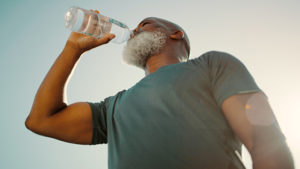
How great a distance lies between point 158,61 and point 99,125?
0.87 meters

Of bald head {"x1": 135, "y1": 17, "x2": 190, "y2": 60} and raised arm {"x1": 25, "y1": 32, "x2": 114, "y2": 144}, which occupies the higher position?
bald head {"x1": 135, "y1": 17, "x2": 190, "y2": 60}

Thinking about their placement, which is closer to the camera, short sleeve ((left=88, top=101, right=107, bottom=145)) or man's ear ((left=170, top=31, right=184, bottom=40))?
short sleeve ((left=88, top=101, right=107, bottom=145))

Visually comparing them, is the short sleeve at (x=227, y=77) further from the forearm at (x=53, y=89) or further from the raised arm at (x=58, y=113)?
the forearm at (x=53, y=89)

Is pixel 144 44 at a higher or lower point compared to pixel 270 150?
higher

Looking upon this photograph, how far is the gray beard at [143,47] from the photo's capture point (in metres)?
2.24

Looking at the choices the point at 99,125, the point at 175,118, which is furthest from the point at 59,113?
the point at 175,118

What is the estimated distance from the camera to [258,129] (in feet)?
3.45

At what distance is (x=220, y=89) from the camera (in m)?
1.23

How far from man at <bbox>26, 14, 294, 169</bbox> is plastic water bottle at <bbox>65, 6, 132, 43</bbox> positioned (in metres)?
0.28

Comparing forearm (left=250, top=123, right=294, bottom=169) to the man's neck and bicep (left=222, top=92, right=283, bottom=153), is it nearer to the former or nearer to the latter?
bicep (left=222, top=92, right=283, bottom=153)

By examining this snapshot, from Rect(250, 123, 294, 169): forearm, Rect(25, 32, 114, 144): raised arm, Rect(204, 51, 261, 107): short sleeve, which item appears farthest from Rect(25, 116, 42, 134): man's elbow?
Rect(250, 123, 294, 169): forearm

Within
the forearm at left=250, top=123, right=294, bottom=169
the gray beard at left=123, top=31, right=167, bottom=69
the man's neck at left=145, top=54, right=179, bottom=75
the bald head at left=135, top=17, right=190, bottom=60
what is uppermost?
the bald head at left=135, top=17, right=190, bottom=60

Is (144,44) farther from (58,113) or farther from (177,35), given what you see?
(58,113)

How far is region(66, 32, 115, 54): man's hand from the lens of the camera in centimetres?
182
